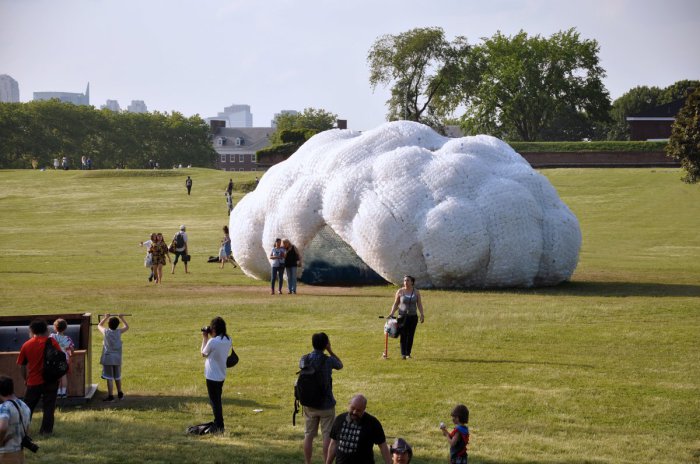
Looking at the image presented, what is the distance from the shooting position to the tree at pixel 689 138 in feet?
134

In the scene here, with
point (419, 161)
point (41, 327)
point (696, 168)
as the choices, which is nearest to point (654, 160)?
point (696, 168)

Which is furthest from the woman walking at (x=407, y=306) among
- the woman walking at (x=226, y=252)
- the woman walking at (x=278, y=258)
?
the woman walking at (x=226, y=252)

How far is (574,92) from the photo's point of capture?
10200cm

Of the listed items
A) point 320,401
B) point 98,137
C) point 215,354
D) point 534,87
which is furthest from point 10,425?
point 98,137

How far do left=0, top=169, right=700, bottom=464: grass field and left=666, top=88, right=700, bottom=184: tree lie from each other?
11.7 feet

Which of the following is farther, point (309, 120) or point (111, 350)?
point (309, 120)

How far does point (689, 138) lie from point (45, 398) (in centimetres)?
3164

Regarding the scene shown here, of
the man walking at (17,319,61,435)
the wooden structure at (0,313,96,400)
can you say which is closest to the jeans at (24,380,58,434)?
the man walking at (17,319,61,435)

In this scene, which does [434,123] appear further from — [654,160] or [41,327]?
[41,327]

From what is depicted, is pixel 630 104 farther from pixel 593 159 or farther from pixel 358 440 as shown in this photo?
pixel 358 440

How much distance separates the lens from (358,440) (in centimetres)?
1088

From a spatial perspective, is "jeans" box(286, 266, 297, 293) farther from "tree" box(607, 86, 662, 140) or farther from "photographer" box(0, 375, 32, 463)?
"tree" box(607, 86, 662, 140)

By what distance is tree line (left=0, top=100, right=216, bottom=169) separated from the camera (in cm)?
12075

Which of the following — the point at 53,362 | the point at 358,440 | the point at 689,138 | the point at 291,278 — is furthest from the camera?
the point at 689,138
